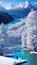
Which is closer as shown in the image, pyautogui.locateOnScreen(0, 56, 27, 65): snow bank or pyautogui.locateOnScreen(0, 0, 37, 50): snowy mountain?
pyautogui.locateOnScreen(0, 56, 27, 65): snow bank

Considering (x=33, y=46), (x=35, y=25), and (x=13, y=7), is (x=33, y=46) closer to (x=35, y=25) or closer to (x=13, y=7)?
(x=35, y=25)

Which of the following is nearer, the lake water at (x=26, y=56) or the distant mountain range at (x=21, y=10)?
the lake water at (x=26, y=56)

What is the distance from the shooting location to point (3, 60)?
10.4 ft

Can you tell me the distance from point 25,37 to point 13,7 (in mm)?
668

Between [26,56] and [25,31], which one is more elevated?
[25,31]

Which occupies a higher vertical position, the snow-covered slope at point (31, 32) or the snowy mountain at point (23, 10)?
the snowy mountain at point (23, 10)

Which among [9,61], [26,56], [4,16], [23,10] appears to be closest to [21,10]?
[23,10]

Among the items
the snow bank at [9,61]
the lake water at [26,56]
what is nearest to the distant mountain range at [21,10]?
the lake water at [26,56]

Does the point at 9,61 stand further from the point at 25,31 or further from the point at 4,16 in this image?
the point at 4,16

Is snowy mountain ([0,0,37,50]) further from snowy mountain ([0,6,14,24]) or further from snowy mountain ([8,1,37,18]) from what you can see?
snowy mountain ([0,6,14,24])

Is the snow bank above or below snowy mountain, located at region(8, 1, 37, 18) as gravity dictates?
below

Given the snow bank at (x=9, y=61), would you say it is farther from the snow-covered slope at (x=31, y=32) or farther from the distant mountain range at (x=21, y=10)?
the distant mountain range at (x=21, y=10)

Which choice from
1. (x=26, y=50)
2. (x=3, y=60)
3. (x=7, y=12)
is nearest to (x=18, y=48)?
(x=26, y=50)

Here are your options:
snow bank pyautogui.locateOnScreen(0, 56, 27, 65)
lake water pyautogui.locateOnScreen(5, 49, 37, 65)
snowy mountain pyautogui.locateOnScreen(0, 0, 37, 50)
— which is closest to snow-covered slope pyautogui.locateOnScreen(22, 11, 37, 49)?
snowy mountain pyautogui.locateOnScreen(0, 0, 37, 50)
